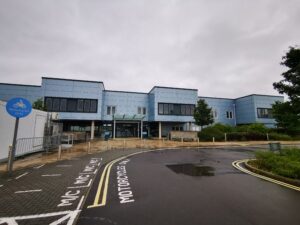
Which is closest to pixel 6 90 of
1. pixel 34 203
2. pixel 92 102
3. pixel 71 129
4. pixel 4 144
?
pixel 71 129

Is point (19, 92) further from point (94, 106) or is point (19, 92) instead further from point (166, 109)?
point (166, 109)

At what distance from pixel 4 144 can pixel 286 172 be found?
1523 centimetres

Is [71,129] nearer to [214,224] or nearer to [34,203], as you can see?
[34,203]

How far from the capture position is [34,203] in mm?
4539

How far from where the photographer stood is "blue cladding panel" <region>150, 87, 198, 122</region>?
3369 centimetres

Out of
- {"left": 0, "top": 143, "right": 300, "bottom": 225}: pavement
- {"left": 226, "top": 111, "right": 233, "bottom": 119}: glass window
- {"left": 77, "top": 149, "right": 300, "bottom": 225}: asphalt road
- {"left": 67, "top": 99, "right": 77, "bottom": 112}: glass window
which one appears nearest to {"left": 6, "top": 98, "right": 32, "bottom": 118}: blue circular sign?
{"left": 0, "top": 143, "right": 300, "bottom": 225}: pavement

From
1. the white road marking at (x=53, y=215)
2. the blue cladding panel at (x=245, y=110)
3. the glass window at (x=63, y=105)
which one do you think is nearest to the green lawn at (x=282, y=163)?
the white road marking at (x=53, y=215)

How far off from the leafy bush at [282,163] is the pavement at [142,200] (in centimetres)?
136

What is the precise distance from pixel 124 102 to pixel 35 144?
879 inches

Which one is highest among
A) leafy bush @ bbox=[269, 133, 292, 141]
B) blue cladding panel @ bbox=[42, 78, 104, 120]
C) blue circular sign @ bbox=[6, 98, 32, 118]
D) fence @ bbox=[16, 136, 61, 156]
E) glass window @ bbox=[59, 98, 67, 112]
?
blue cladding panel @ bbox=[42, 78, 104, 120]

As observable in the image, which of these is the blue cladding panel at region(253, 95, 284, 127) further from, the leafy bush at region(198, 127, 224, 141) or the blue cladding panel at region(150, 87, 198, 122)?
the leafy bush at region(198, 127, 224, 141)

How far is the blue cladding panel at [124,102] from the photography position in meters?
34.3

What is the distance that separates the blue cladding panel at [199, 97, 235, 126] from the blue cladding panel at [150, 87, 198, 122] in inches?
353

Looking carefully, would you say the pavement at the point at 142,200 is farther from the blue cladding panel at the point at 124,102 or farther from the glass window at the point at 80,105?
the blue cladding panel at the point at 124,102
